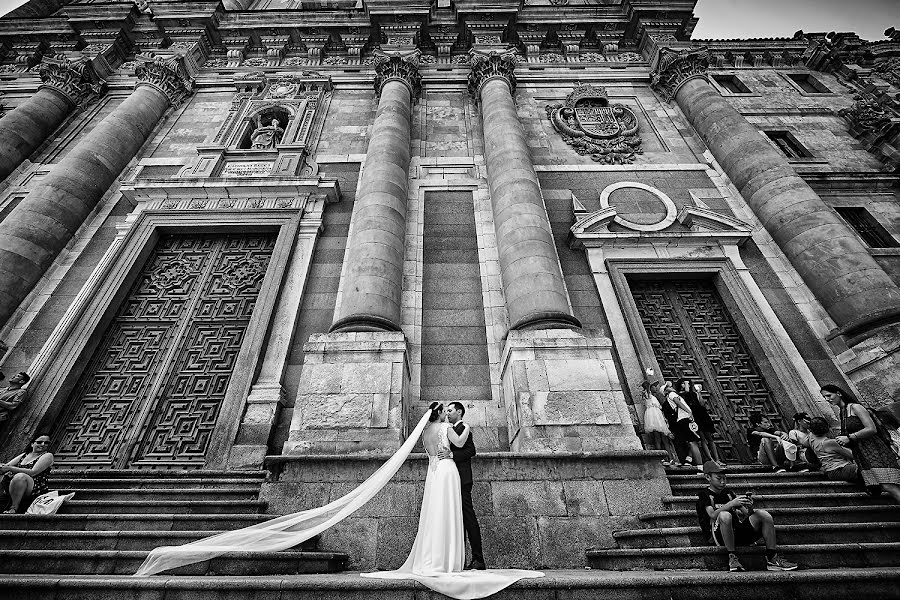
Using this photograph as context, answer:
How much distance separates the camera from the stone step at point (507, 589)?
3.48 meters

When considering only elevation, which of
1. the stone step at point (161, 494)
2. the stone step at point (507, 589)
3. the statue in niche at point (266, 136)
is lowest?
the stone step at point (507, 589)

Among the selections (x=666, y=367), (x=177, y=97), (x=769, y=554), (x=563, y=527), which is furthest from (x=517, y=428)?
(x=177, y=97)

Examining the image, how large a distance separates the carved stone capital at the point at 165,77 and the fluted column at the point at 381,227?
6.50m

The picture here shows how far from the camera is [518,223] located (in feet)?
30.8

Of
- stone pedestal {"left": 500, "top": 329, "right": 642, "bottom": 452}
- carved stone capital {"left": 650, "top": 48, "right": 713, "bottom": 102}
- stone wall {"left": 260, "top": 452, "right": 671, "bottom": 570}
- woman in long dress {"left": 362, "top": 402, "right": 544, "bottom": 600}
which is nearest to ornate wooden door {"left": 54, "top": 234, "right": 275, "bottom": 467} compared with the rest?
stone wall {"left": 260, "top": 452, "right": 671, "bottom": 570}

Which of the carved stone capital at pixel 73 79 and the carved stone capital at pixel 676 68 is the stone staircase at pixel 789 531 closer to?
the carved stone capital at pixel 676 68

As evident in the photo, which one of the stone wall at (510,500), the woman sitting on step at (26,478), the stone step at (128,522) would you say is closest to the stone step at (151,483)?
the woman sitting on step at (26,478)

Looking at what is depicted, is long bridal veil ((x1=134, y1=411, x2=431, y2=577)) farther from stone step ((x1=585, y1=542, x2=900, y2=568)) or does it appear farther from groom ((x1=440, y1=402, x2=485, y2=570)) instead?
stone step ((x1=585, y1=542, x2=900, y2=568))

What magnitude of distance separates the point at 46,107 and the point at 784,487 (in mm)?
18948

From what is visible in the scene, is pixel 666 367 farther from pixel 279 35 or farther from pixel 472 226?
pixel 279 35

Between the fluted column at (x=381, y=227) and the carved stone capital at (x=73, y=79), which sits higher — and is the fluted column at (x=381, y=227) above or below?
below

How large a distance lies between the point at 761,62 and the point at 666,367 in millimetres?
14456

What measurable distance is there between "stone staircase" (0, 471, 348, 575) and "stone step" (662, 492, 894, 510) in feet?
13.4

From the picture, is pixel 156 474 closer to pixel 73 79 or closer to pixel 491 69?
pixel 491 69
